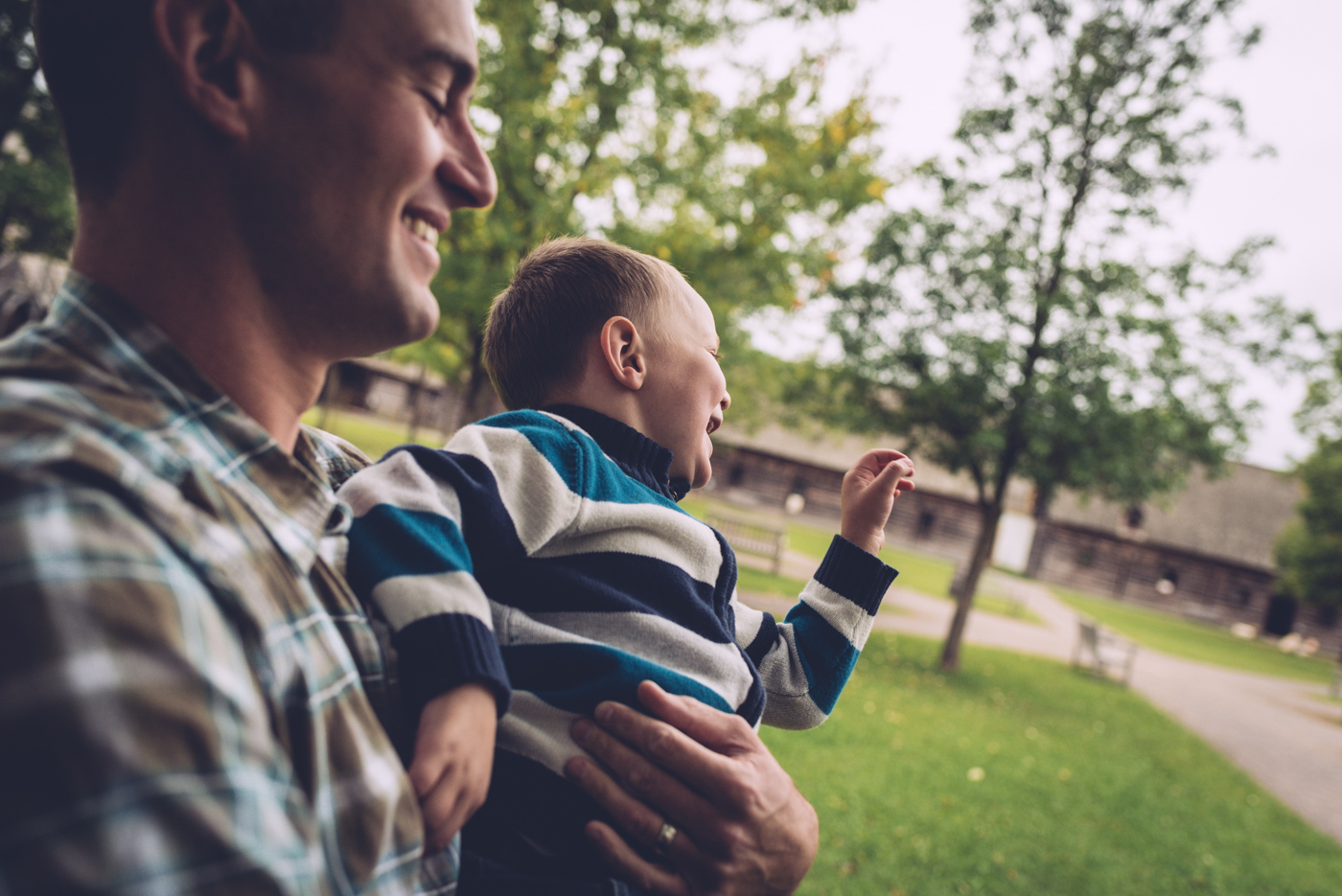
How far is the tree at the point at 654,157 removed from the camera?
715 cm

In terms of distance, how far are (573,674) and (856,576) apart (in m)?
0.97

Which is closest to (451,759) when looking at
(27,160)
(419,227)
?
(419,227)

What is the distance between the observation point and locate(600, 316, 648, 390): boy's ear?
5.97 ft

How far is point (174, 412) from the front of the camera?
0.85 meters

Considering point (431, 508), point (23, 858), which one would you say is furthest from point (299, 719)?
point (431, 508)

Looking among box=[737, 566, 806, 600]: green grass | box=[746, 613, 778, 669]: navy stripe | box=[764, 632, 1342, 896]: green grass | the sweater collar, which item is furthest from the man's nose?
box=[737, 566, 806, 600]: green grass

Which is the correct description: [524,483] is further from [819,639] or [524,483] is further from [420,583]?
[819,639]

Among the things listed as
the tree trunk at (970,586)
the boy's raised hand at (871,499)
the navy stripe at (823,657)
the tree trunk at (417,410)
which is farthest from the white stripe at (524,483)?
the tree trunk at (417,410)

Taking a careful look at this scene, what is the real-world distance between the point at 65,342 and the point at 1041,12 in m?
12.4

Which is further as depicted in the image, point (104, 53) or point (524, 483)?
point (524, 483)

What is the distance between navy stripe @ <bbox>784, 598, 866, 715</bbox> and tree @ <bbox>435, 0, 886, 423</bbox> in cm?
526

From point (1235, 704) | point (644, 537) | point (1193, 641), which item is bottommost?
point (1193, 641)

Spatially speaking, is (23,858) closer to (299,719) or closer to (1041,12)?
(299,719)

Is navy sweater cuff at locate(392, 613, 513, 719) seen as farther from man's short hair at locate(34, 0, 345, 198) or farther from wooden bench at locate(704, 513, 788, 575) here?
wooden bench at locate(704, 513, 788, 575)
